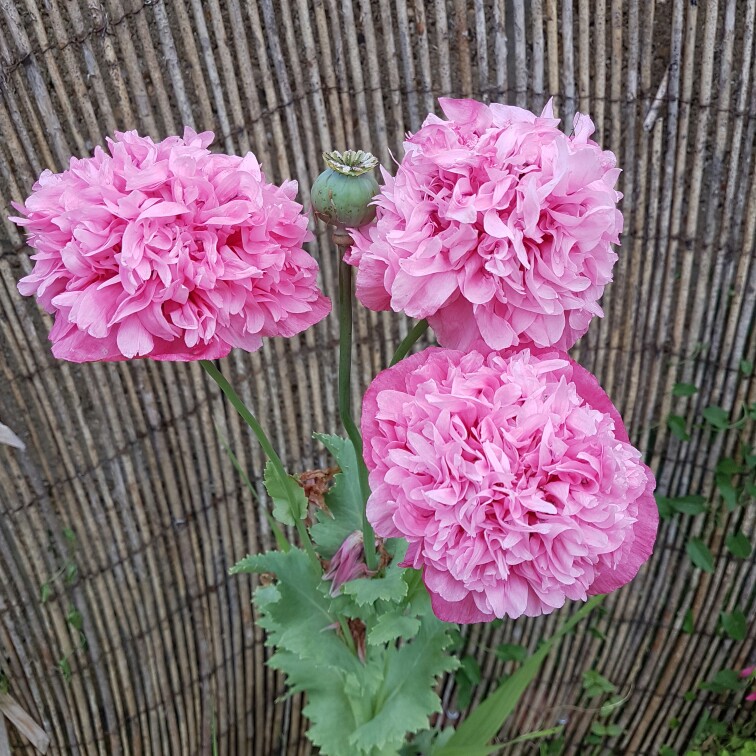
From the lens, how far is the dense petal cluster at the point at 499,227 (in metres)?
0.58

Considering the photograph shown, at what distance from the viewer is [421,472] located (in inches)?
23.5

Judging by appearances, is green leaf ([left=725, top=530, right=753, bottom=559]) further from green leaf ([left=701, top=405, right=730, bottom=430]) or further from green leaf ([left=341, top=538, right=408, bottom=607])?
green leaf ([left=341, top=538, right=408, bottom=607])

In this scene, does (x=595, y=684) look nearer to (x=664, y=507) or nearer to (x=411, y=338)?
(x=664, y=507)

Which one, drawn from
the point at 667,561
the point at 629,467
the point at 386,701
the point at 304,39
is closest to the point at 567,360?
the point at 629,467

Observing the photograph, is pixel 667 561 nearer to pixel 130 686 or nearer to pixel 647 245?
pixel 647 245

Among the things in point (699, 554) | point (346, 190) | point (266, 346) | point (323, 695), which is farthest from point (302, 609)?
point (699, 554)

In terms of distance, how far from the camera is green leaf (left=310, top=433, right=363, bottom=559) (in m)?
0.82

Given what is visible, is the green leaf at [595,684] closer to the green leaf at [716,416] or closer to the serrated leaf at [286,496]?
the green leaf at [716,416]

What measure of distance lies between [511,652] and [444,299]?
1334 mm

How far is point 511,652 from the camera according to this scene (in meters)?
1.74

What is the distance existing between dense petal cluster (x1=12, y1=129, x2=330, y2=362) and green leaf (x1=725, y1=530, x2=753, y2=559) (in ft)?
4.31

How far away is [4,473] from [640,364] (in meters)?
1.12

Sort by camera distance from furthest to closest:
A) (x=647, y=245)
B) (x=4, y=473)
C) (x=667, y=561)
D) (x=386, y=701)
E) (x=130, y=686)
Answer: (x=667, y=561) < (x=130, y=686) < (x=647, y=245) < (x=4, y=473) < (x=386, y=701)

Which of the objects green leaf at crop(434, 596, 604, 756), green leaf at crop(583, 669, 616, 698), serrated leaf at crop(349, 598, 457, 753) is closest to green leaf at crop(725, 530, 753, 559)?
green leaf at crop(583, 669, 616, 698)
